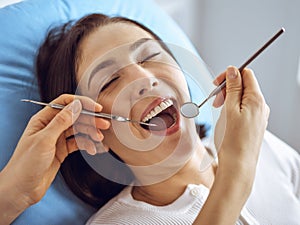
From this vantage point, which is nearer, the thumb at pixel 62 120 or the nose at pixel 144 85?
the thumb at pixel 62 120

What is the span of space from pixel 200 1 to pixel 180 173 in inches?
43.1

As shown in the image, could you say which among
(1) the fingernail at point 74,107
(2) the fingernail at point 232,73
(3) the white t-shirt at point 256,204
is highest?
(2) the fingernail at point 232,73

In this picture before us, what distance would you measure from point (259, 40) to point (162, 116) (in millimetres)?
930

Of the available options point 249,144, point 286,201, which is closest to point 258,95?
point 249,144

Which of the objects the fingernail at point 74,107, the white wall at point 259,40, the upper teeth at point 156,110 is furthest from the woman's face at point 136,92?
the white wall at point 259,40

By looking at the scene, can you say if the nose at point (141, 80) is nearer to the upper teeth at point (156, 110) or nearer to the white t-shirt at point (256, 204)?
the upper teeth at point (156, 110)

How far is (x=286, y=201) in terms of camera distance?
3.76 ft

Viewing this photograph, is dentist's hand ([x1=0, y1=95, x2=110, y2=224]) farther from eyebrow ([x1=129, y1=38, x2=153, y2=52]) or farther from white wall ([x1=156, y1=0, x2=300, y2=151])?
white wall ([x1=156, y1=0, x2=300, y2=151])

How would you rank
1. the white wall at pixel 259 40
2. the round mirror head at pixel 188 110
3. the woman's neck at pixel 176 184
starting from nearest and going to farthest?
the round mirror head at pixel 188 110, the woman's neck at pixel 176 184, the white wall at pixel 259 40

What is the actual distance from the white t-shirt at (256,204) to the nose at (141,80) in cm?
24

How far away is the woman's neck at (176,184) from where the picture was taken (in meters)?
1.08

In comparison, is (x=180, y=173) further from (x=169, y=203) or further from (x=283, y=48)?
(x=283, y=48)

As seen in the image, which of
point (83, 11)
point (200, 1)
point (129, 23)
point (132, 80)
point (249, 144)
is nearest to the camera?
point (249, 144)

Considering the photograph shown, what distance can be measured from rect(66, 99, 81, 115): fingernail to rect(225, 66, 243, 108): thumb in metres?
0.27
